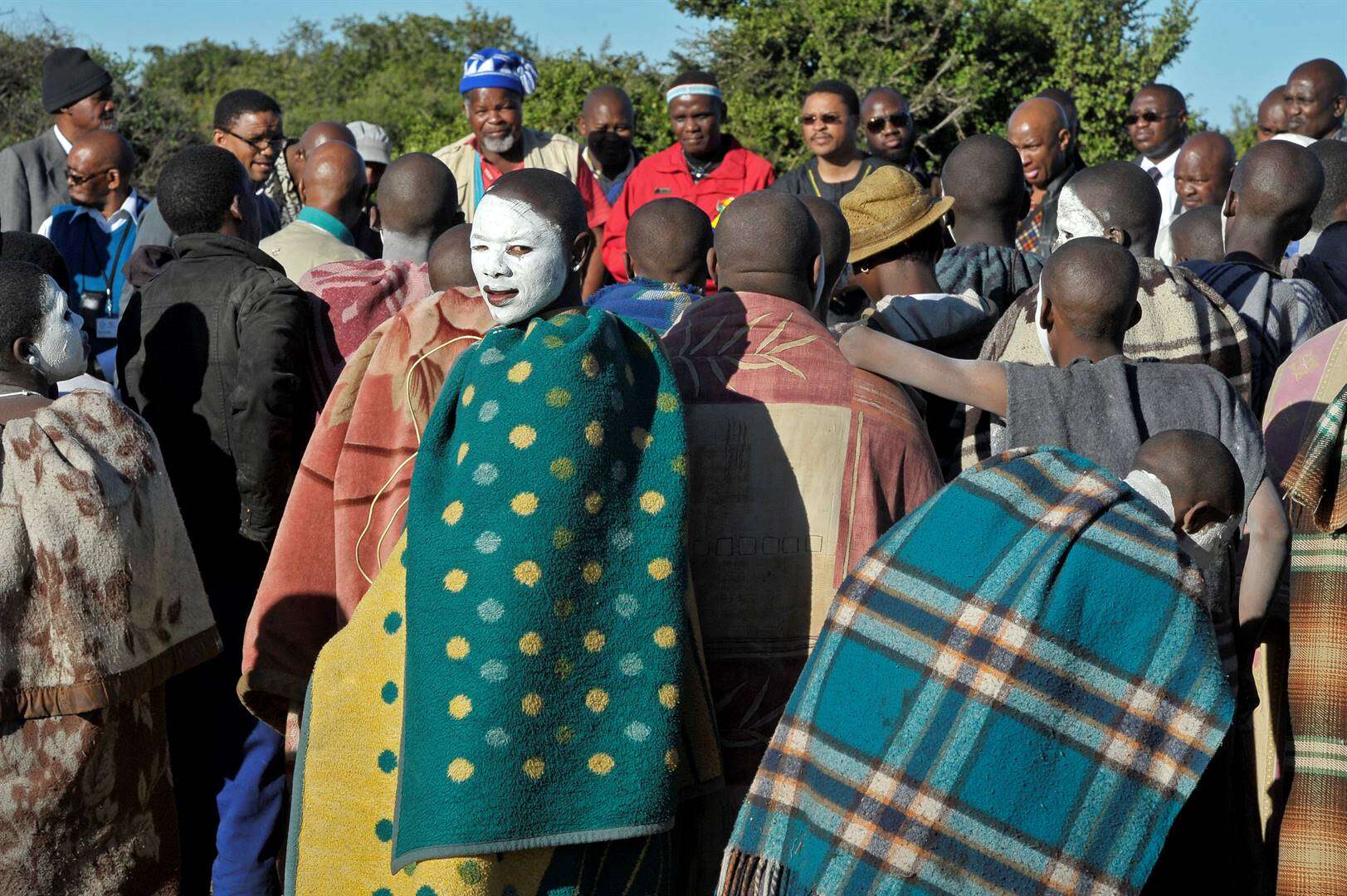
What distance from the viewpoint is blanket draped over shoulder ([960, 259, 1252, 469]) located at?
4191 mm

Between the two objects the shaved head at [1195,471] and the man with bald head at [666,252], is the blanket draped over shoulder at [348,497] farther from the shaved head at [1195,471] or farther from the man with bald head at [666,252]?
the shaved head at [1195,471]

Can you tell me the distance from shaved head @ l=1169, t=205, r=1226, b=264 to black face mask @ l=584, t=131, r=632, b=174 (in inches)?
149

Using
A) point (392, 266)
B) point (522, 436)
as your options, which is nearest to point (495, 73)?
Result: point (392, 266)

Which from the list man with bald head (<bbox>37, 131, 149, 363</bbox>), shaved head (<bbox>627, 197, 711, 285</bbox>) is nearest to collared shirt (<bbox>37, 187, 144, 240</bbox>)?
man with bald head (<bbox>37, 131, 149, 363</bbox>)

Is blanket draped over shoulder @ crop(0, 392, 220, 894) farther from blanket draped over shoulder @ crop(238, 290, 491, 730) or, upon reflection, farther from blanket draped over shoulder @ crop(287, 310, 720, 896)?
blanket draped over shoulder @ crop(287, 310, 720, 896)

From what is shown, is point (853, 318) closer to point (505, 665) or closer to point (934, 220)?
point (934, 220)

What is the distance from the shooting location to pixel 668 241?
4.44 meters

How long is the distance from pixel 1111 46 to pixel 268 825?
1633 centimetres

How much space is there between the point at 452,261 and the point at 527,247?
1327mm

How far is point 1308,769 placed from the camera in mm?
3336

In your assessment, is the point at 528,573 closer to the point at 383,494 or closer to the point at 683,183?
the point at 383,494

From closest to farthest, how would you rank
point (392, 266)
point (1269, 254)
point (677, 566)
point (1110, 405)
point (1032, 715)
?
point (1032, 715), point (677, 566), point (1110, 405), point (392, 266), point (1269, 254)

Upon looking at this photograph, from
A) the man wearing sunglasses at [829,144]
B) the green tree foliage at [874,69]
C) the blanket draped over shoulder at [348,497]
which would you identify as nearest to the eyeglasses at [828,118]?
the man wearing sunglasses at [829,144]

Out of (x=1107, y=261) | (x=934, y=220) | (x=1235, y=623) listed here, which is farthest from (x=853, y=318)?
(x=1235, y=623)
